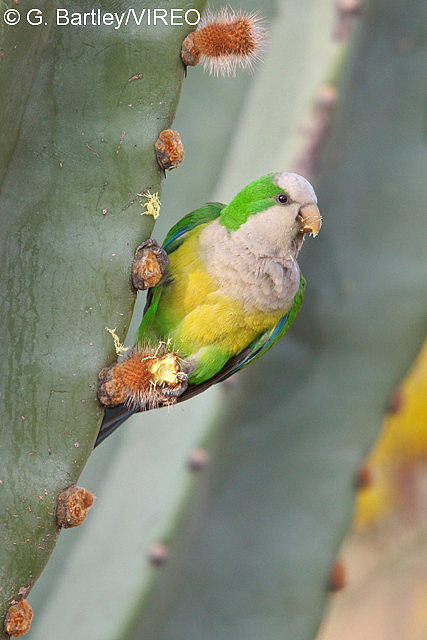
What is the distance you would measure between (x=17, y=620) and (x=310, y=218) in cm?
68

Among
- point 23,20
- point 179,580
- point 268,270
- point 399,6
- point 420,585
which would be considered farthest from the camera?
point 420,585

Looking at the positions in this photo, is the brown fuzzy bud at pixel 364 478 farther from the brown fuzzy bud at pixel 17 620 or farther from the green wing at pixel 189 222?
the brown fuzzy bud at pixel 17 620

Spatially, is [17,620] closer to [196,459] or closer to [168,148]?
[168,148]

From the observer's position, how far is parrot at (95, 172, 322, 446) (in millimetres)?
1165

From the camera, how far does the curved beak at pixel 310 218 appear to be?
1146 millimetres

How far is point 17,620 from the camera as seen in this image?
763mm

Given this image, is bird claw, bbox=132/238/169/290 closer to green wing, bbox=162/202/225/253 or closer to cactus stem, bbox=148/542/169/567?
green wing, bbox=162/202/225/253

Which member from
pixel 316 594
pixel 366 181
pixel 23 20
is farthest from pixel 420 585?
pixel 23 20

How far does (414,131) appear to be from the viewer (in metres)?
1.39

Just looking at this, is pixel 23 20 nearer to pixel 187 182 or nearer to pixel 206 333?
pixel 206 333

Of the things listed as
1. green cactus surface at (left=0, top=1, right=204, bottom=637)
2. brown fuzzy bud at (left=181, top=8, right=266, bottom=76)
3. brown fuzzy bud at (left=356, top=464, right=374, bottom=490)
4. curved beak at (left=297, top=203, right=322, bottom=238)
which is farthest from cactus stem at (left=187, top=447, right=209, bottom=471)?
brown fuzzy bud at (left=181, top=8, right=266, bottom=76)

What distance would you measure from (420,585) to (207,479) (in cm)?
316

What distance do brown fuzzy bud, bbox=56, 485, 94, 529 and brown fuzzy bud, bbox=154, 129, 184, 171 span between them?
364 millimetres

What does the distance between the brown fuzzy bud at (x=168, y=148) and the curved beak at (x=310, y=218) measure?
1.14 feet
